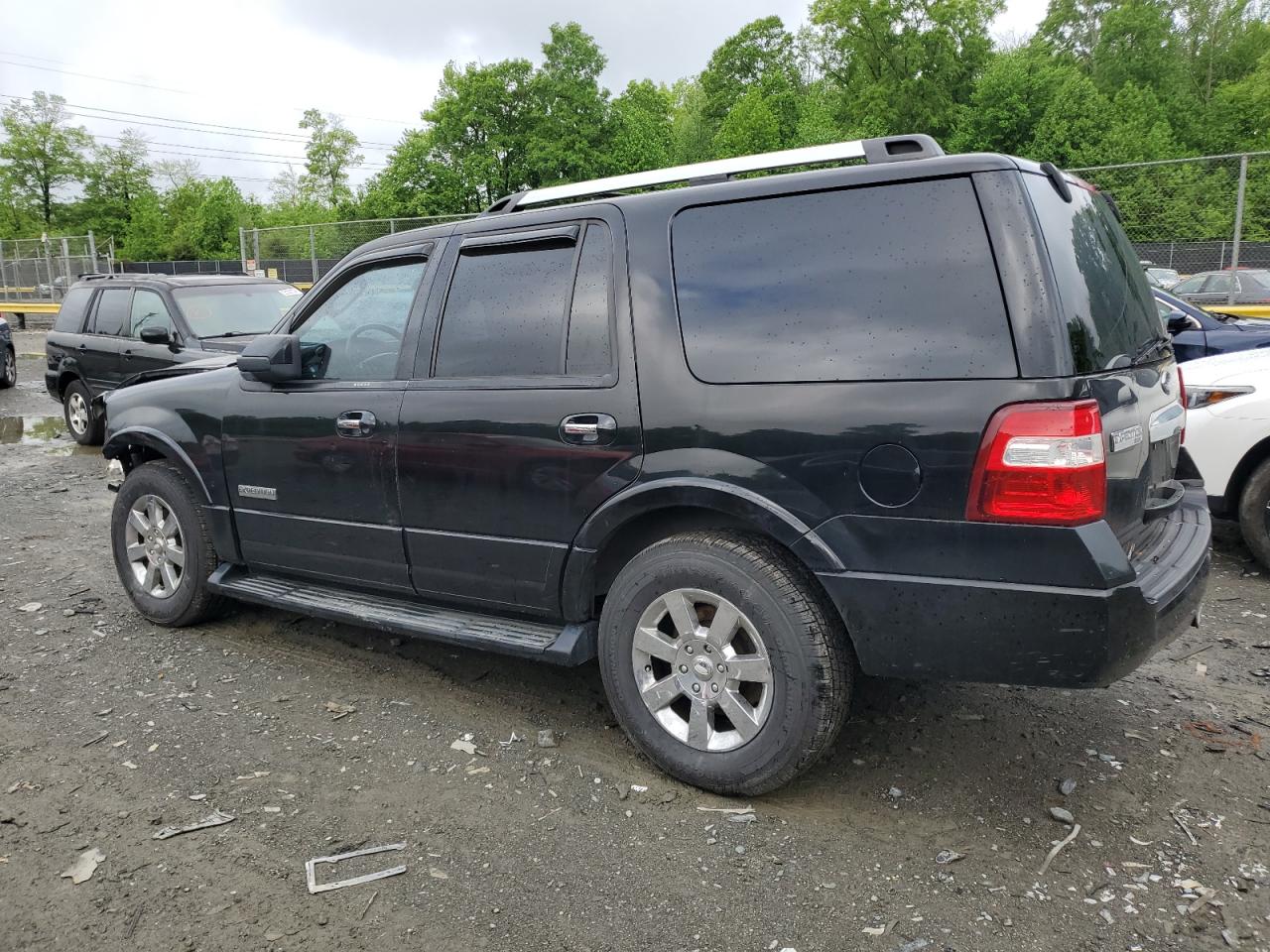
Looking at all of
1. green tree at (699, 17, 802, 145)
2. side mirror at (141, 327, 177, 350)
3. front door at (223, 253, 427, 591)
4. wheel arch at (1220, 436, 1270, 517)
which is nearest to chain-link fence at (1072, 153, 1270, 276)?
wheel arch at (1220, 436, 1270, 517)

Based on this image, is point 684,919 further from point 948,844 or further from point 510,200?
point 510,200

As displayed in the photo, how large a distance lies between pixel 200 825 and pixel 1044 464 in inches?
112

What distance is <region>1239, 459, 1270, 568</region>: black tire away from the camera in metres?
5.35

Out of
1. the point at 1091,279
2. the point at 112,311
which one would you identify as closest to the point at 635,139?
the point at 112,311

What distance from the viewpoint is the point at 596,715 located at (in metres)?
3.96

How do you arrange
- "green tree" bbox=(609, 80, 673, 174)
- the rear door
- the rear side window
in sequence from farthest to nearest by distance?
"green tree" bbox=(609, 80, 673, 174)
the rear door
the rear side window

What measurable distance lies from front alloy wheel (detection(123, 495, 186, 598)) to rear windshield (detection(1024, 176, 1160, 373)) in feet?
13.5

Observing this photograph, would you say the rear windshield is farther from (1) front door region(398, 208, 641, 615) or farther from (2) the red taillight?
(1) front door region(398, 208, 641, 615)

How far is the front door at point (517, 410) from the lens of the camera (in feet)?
11.2

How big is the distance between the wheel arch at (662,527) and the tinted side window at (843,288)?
1.27 feet

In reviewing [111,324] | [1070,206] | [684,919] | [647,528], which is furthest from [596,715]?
[111,324]

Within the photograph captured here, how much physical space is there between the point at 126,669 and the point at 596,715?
2274mm

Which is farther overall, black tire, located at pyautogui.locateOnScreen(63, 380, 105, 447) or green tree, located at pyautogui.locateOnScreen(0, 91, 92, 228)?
green tree, located at pyautogui.locateOnScreen(0, 91, 92, 228)

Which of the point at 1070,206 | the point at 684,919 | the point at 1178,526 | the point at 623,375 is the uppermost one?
the point at 1070,206
